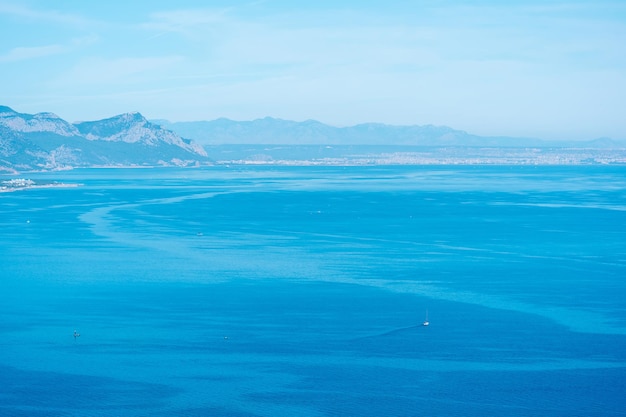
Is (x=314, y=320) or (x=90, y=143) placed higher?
(x=90, y=143)

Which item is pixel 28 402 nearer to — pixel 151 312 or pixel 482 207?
pixel 151 312

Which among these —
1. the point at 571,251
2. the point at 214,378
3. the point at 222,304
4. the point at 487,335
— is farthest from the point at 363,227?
the point at 214,378

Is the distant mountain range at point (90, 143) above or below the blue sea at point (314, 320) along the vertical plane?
above

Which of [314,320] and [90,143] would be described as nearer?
[314,320]

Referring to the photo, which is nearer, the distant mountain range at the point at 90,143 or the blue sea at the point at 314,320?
the blue sea at the point at 314,320
